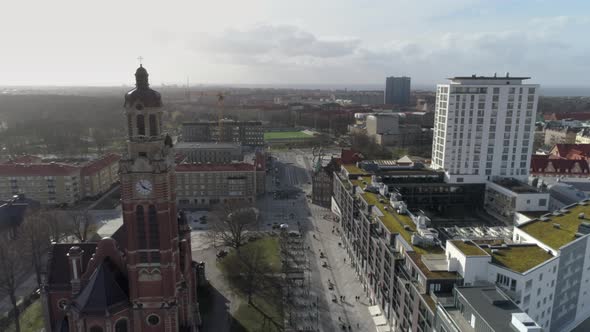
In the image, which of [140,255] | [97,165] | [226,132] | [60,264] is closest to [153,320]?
[140,255]

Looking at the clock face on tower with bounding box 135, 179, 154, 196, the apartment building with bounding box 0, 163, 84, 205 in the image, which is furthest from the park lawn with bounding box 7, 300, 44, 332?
the apartment building with bounding box 0, 163, 84, 205

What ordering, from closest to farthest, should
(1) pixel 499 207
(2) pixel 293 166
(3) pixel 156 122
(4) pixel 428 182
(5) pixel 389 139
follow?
(3) pixel 156 122 < (1) pixel 499 207 < (4) pixel 428 182 < (2) pixel 293 166 < (5) pixel 389 139

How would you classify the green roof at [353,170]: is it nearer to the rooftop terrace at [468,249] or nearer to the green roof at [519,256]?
the green roof at [519,256]

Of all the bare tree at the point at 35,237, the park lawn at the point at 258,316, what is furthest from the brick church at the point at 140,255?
the bare tree at the point at 35,237

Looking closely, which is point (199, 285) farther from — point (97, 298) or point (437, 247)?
point (437, 247)

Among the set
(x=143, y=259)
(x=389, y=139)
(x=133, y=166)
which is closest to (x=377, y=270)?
(x=143, y=259)

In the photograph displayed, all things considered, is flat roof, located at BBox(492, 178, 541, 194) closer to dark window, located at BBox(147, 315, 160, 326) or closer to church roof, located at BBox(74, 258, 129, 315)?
dark window, located at BBox(147, 315, 160, 326)
